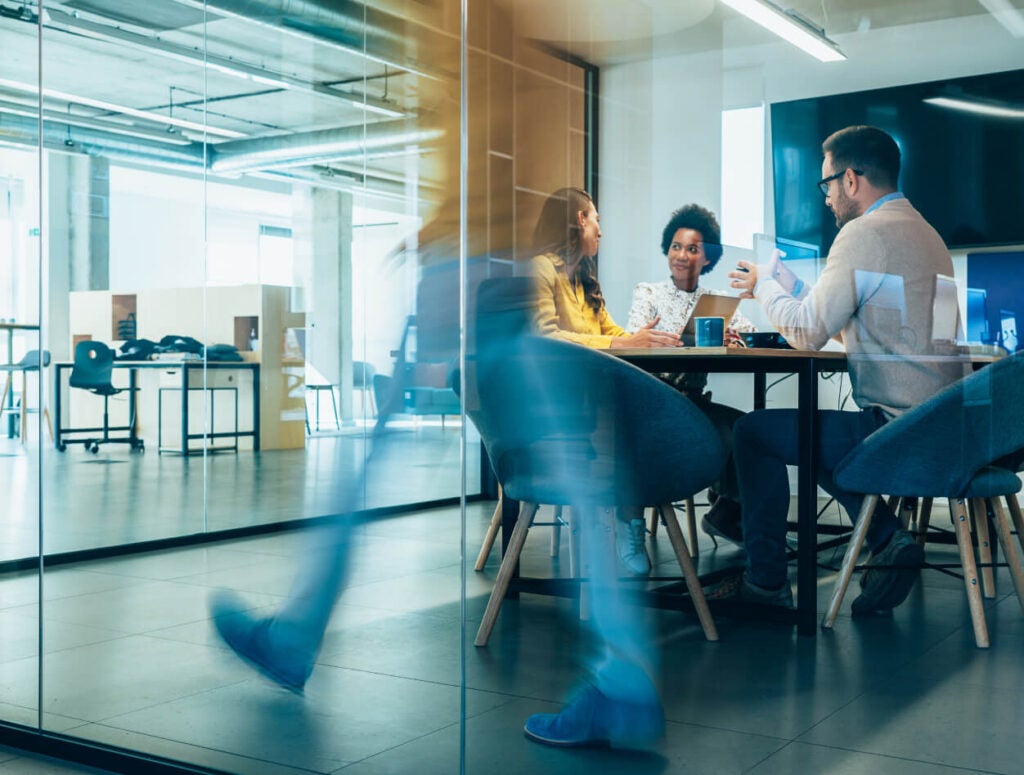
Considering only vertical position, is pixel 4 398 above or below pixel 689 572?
above

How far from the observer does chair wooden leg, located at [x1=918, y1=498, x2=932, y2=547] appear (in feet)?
6.79

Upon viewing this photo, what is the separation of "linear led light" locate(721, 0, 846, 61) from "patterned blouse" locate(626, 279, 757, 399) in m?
0.34

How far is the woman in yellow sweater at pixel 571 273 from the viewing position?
1.46 metres

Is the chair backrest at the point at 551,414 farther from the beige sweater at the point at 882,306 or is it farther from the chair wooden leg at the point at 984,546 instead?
the chair wooden leg at the point at 984,546

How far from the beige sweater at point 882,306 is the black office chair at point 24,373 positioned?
1.70m

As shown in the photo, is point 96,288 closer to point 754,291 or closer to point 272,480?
point 272,480

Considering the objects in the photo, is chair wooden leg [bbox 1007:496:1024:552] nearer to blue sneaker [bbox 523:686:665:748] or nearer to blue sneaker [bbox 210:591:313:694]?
blue sneaker [bbox 523:686:665:748]

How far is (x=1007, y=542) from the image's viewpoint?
2055 millimetres

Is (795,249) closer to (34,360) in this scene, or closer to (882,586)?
(882,586)

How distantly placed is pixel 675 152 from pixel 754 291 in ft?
0.72

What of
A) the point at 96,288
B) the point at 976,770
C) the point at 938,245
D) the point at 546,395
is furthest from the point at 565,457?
the point at 96,288

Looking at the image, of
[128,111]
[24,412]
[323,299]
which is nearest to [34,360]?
[24,412]

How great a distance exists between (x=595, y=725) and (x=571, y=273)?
725 millimetres

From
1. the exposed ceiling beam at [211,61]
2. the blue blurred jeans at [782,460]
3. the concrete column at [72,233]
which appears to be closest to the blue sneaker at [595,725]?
the blue blurred jeans at [782,460]
